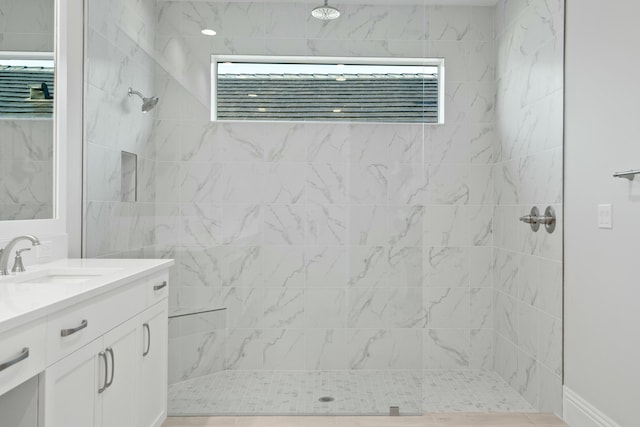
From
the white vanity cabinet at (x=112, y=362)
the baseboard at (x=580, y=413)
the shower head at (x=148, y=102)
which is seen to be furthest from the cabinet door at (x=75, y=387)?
the baseboard at (x=580, y=413)

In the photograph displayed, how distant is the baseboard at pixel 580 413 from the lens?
230 centimetres

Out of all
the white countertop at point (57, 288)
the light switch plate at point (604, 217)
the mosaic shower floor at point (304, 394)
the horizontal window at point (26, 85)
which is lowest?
the mosaic shower floor at point (304, 394)

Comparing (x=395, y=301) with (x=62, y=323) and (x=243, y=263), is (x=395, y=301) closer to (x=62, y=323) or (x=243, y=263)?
(x=243, y=263)

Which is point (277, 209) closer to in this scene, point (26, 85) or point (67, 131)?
point (67, 131)

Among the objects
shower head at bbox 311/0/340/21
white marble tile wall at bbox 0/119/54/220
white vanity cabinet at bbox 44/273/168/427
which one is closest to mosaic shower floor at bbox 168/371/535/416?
white vanity cabinet at bbox 44/273/168/427

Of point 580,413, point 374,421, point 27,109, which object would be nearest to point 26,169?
point 27,109

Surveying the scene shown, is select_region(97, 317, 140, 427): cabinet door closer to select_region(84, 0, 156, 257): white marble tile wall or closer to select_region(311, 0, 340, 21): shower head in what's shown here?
select_region(84, 0, 156, 257): white marble tile wall

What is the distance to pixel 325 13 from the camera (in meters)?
2.76

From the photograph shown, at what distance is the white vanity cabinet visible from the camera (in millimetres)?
1414

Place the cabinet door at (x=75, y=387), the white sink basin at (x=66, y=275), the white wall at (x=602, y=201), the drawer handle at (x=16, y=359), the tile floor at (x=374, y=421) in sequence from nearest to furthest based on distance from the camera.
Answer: the drawer handle at (x=16, y=359) < the cabinet door at (x=75, y=387) < the white sink basin at (x=66, y=275) < the white wall at (x=602, y=201) < the tile floor at (x=374, y=421)

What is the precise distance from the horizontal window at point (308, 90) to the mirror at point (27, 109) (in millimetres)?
833

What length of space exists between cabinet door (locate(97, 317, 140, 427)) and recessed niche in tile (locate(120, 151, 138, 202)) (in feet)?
3.20

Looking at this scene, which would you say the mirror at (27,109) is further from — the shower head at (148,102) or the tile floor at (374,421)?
the tile floor at (374,421)

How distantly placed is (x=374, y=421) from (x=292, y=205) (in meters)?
1.27
